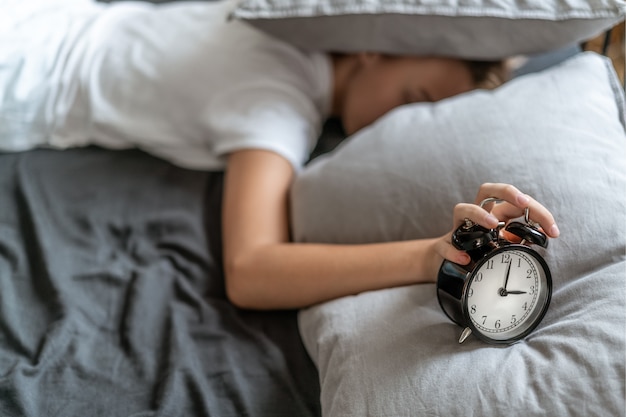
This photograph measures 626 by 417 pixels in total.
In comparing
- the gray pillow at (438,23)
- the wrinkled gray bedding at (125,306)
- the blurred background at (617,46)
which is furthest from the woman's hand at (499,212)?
the blurred background at (617,46)

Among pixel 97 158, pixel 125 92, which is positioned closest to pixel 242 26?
pixel 125 92

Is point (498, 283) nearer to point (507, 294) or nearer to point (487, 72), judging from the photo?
point (507, 294)

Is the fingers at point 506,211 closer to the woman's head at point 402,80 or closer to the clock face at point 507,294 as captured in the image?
the clock face at point 507,294

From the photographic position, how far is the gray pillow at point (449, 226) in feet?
2.30

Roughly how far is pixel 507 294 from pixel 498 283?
2 cm

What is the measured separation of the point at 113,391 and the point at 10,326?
0.63 ft

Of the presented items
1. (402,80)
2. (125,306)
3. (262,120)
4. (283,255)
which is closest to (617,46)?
(402,80)

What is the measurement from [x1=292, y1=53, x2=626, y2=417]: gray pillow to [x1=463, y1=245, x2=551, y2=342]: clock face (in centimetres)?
2

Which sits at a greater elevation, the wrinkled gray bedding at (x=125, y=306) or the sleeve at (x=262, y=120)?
the sleeve at (x=262, y=120)

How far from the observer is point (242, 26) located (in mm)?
1257

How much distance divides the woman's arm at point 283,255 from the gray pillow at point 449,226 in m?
0.03

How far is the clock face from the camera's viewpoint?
72 centimetres

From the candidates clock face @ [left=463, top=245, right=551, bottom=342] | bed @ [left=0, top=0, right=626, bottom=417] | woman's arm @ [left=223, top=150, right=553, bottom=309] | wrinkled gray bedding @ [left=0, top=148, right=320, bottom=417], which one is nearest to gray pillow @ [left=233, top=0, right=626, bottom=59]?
bed @ [left=0, top=0, right=626, bottom=417]

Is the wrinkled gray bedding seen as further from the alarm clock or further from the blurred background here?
the blurred background
